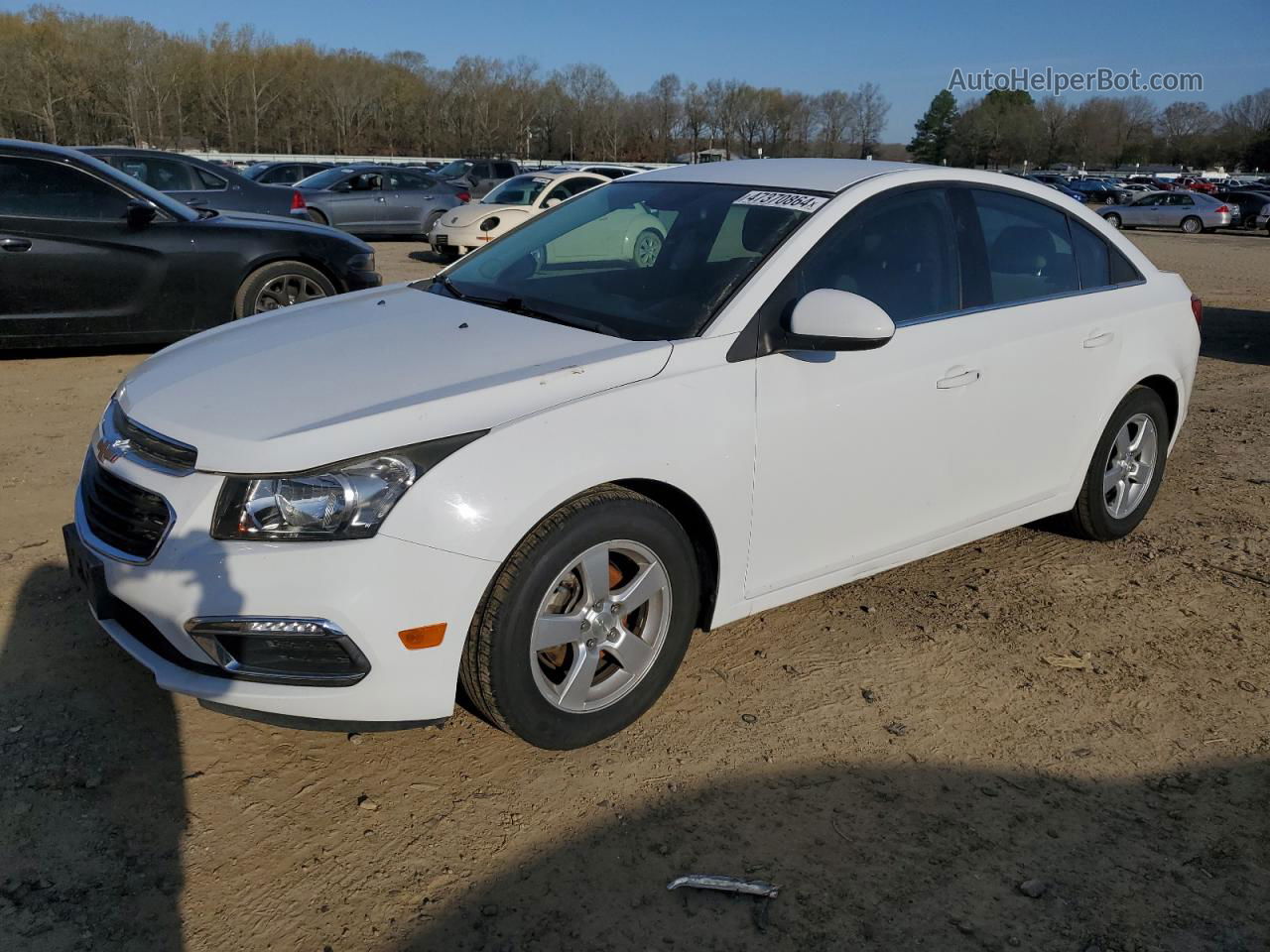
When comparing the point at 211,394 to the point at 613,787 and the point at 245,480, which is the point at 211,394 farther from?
the point at 613,787

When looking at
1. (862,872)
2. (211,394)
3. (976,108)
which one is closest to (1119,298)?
(862,872)

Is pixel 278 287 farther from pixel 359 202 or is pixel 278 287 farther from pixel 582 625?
pixel 359 202

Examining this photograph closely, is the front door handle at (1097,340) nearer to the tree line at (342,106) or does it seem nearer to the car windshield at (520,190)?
the car windshield at (520,190)

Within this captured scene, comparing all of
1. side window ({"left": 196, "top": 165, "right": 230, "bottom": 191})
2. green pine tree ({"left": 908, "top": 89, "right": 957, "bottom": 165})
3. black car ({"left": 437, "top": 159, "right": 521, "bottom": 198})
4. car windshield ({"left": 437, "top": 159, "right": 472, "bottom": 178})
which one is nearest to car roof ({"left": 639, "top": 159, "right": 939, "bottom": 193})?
side window ({"left": 196, "top": 165, "right": 230, "bottom": 191})

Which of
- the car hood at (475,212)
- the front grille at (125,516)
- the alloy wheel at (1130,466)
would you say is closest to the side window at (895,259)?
the alloy wheel at (1130,466)

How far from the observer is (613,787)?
2.93 meters

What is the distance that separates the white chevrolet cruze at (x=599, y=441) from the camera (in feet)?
8.61

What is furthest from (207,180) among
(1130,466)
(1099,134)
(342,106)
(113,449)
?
(1099,134)

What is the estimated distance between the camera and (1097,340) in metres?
4.30

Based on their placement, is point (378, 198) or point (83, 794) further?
point (378, 198)

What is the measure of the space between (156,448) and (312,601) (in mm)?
711

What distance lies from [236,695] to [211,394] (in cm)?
88

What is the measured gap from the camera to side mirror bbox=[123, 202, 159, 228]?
733 cm

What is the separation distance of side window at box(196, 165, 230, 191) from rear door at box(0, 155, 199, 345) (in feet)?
18.4
